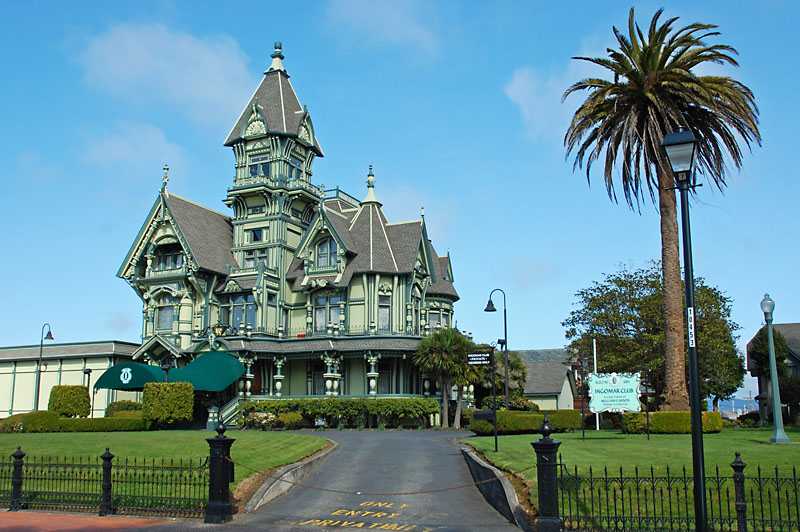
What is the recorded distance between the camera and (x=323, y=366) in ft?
155

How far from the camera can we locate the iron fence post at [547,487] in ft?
41.8

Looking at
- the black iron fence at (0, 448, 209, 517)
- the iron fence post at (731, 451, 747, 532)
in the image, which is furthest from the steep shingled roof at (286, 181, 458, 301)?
the iron fence post at (731, 451, 747, 532)

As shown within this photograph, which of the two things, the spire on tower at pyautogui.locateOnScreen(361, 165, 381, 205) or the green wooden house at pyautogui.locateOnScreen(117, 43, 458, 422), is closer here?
the green wooden house at pyautogui.locateOnScreen(117, 43, 458, 422)

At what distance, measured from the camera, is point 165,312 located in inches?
1950

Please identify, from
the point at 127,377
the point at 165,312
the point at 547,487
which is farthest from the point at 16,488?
the point at 165,312

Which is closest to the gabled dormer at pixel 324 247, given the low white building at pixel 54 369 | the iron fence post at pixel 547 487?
the low white building at pixel 54 369

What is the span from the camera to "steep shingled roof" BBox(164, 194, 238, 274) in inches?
1901

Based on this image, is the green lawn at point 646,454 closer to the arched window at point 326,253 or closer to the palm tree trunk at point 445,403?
the palm tree trunk at point 445,403

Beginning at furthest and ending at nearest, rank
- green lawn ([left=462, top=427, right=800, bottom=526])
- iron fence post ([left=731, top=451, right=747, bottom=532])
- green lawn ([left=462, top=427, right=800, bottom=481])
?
1. green lawn ([left=462, top=427, right=800, bottom=481])
2. green lawn ([left=462, top=427, right=800, bottom=526])
3. iron fence post ([left=731, top=451, right=747, bottom=532])

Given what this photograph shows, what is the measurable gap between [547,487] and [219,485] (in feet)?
22.8

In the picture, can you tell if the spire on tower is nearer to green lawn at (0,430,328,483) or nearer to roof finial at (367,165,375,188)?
roof finial at (367,165,375,188)

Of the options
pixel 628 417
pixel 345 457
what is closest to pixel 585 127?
pixel 628 417

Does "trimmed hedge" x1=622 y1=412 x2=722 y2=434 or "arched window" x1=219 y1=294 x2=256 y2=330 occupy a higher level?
"arched window" x1=219 y1=294 x2=256 y2=330

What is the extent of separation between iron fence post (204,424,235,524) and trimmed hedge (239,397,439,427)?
89.5 ft
